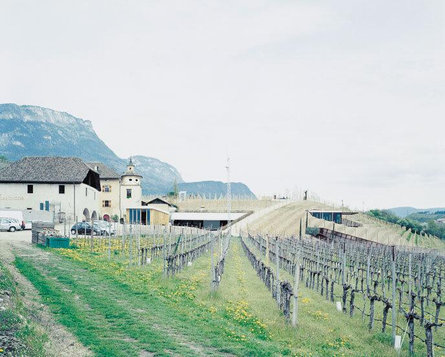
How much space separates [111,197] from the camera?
72.2 meters

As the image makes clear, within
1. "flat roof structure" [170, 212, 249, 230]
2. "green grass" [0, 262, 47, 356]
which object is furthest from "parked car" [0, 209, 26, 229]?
"green grass" [0, 262, 47, 356]

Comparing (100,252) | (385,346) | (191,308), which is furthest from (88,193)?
(385,346)

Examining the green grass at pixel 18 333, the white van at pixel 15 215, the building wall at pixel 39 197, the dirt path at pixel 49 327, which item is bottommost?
the dirt path at pixel 49 327

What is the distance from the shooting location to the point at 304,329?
1273cm

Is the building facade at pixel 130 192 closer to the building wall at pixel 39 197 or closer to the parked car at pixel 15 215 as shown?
the building wall at pixel 39 197

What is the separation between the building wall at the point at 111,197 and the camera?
71.9m

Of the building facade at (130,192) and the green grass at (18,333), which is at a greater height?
the building facade at (130,192)

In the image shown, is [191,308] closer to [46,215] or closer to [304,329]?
[304,329]

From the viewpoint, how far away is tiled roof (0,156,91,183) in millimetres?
53781

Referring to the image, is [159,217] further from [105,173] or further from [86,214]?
[105,173]

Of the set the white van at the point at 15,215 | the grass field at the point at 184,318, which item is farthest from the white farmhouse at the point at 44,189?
the grass field at the point at 184,318

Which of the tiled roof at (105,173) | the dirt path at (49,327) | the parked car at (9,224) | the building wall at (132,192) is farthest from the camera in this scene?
the tiled roof at (105,173)

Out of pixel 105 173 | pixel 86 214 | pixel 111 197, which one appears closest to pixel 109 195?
pixel 111 197

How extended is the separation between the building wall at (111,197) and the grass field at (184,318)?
5196 centimetres
